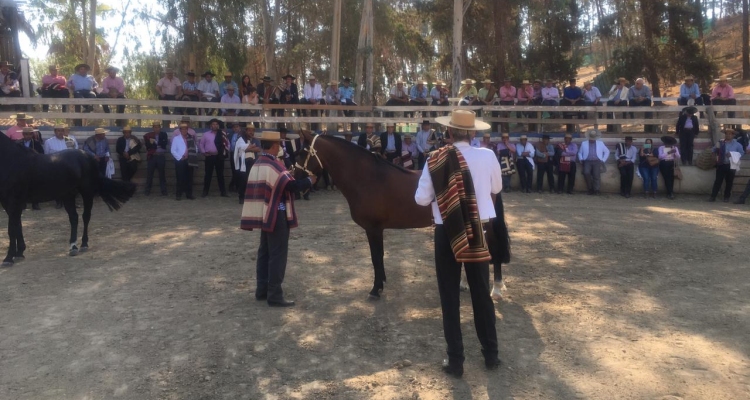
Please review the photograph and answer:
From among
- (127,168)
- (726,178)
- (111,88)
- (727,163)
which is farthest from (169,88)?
(726,178)

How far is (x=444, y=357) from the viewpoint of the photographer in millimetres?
5672

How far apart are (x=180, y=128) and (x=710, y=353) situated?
12445mm

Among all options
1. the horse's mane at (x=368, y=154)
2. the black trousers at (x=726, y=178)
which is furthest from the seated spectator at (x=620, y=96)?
the horse's mane at (x=368, y=154)

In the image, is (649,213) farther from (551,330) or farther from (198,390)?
(198,390)

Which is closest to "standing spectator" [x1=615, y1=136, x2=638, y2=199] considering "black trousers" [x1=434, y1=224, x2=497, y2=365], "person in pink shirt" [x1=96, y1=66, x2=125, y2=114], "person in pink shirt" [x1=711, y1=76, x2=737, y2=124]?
"person in pink shirt" [x1=711, y1=76, x2=737, y2=124]

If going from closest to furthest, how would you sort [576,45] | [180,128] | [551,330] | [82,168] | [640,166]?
1. [551,330]
2. [82,168]
3. [180,128]
4. [640,166]
5. [576,45]

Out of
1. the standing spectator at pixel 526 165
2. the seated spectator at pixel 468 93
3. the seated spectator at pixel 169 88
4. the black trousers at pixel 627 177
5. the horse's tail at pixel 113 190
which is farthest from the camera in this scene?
the seated spectator at pixel 468 93

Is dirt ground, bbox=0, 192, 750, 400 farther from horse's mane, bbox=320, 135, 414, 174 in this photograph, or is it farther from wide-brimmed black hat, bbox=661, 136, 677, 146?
wide-brimmed black hat, bbox=661, 136, 677, 146

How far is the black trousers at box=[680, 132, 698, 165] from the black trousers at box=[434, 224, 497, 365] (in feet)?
45.1

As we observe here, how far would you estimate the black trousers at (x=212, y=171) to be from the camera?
50.5 ft

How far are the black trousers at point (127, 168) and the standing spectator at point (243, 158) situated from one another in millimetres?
2306

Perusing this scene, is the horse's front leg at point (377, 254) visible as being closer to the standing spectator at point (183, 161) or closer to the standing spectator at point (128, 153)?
the standing spectator at point (183, 161)

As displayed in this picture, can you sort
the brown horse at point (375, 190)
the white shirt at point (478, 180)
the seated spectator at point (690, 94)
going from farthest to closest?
1. the seated spectator at point (690, 94)
2. the brown horse at point (375, 190)
3. the white shirt at point (478, 180)

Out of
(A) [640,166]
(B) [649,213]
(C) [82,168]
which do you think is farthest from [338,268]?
(A) [640,166]
